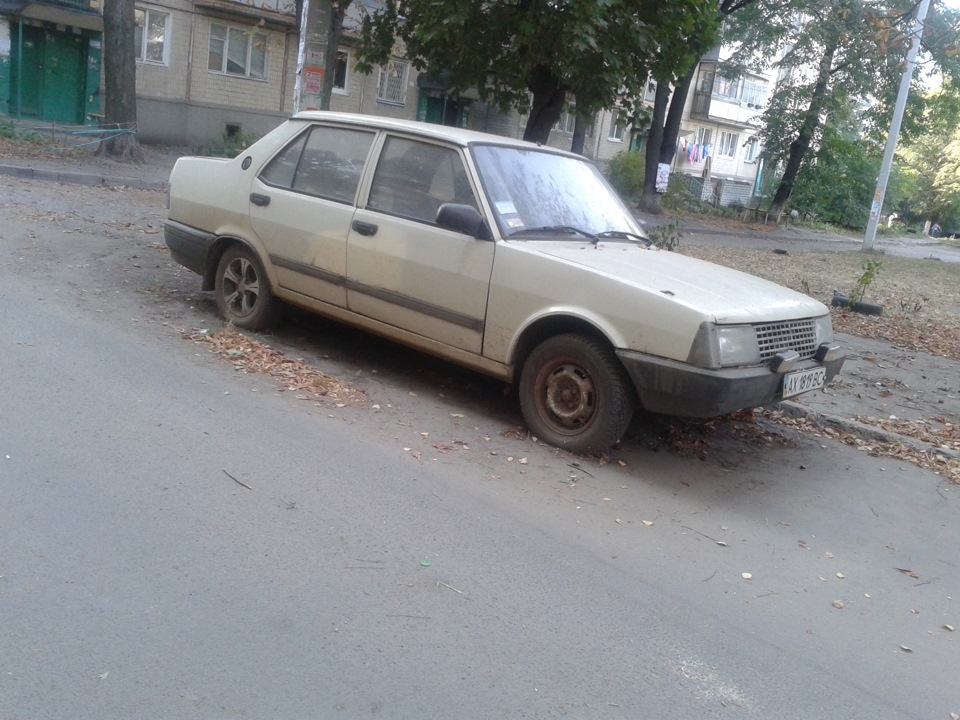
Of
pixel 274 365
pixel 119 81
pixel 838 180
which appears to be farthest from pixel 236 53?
pixel 838 180

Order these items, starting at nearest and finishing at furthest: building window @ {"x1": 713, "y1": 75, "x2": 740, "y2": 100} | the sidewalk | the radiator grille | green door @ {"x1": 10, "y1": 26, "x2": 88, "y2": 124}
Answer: the radiator grille < the sidewalk < green door @ {"x1": 10, "y1": 26, "x2": 88, "y2": 124} < building window @ {"x1": 713, "y1": 75, "x2": 740, "y2": 100}

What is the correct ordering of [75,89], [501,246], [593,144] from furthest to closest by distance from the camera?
1. [593,144]
2. [75,89]
3. [501,246]

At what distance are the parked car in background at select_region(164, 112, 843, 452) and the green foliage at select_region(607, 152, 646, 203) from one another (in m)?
29.5

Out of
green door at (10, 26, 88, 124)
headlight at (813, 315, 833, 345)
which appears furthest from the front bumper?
green door at (10, 26, 88, 124)

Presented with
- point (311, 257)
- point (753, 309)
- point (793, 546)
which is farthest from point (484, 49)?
point (793, 546)

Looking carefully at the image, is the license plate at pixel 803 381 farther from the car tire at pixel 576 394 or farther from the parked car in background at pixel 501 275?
the car tire at pixel 576 394

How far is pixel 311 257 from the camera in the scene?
688 cm

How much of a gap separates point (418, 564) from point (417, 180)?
3169mm

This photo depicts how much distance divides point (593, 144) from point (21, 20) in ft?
79.3

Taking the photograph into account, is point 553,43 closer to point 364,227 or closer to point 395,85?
point 364,227

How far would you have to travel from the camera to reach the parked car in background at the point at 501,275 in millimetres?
5375

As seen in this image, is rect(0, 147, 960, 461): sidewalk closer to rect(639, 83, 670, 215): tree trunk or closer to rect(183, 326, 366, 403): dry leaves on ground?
rect(183, 326, 366, 403): dry leaves on ground

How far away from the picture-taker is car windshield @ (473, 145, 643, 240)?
6.20 meters

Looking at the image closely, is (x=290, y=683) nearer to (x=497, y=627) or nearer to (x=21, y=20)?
(x=497, y=627)
